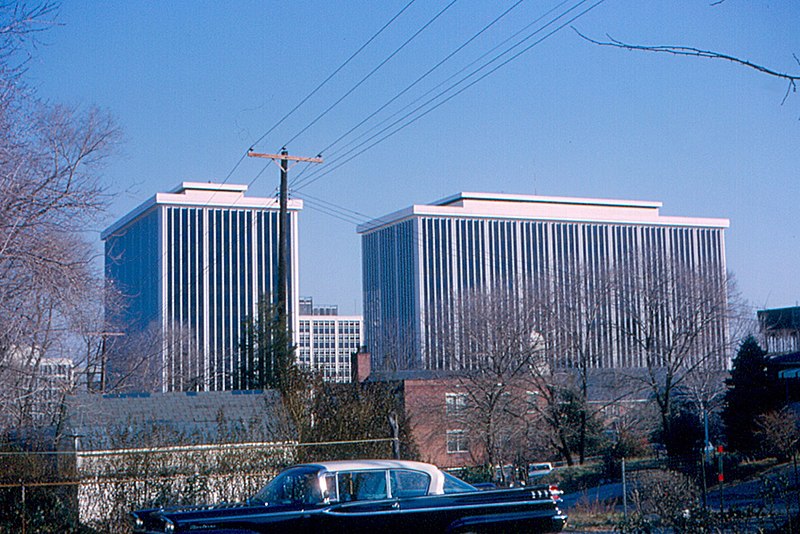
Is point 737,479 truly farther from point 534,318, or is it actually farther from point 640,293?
point 534,318

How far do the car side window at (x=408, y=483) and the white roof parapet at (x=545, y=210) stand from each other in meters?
129

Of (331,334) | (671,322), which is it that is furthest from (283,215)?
(331,334)

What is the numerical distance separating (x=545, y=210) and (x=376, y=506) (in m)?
134

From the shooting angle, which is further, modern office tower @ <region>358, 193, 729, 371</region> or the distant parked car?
modern office tower @ <region>358, 193, 729, 371</region>

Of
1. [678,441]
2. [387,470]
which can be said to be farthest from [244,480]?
[678,441]

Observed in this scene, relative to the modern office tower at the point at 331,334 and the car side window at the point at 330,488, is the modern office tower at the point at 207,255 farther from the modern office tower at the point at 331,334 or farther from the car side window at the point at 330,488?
the car side window at the point at 330,488

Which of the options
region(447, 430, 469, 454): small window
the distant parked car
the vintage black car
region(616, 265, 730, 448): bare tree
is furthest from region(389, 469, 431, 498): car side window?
region(616, 265, 730, 448): bare tree

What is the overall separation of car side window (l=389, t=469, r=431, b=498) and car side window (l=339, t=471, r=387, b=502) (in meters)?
0.15

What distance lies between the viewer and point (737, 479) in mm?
31188

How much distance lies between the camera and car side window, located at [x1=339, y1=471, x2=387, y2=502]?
41.9 ft

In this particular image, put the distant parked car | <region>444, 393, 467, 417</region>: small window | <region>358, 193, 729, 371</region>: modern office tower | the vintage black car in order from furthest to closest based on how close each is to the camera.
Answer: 1. <region>358, 193, 729, 371</region>: modern office tower
2. <region>444, 393, 467, 417</region>: small window
3. the distant parked car
4. the vintage black car

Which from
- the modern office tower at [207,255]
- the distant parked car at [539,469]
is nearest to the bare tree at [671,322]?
the distant parked car at [539,469]

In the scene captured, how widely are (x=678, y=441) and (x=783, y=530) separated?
38.0 meters

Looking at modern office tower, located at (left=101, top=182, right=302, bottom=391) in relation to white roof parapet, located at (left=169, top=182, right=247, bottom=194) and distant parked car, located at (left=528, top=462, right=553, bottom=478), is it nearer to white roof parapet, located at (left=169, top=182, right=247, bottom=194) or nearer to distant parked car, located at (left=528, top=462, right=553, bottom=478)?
white roof parapet, located at (left=169, top=182, right=247, bottom=194)
